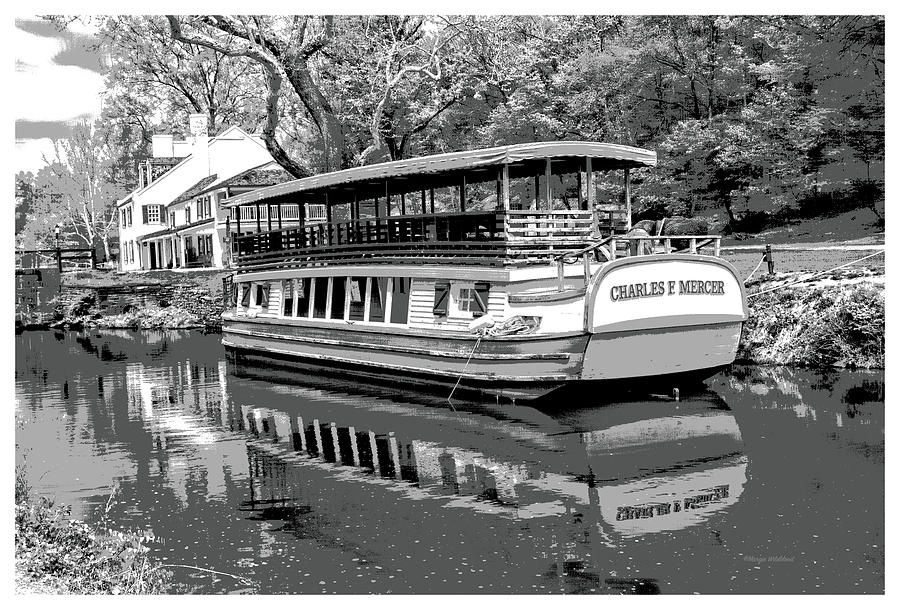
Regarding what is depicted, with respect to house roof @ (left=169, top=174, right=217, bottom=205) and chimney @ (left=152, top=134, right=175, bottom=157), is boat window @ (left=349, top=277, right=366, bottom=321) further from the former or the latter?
chimney @ (left=152, top=134, right=175, bottom=157)

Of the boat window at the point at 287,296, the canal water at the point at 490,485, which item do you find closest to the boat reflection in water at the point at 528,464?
the canal water at the point at 490,485

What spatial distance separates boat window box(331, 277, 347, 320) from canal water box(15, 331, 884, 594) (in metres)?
3.30

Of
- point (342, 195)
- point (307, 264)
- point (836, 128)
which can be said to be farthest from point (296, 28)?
point (836, 128)

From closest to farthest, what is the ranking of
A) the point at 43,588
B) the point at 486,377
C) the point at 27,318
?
the point at 43,588, the point at 486,377, the point at 27,318

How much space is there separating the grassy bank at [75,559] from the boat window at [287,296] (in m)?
16.3

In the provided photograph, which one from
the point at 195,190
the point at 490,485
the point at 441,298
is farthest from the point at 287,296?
the point at 195,190

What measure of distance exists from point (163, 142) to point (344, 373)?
151 ft

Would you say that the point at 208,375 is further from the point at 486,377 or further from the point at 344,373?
the point at 486,377

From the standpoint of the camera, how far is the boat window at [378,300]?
23297 millimetres

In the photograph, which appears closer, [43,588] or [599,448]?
[43,588]

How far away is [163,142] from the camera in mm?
65125

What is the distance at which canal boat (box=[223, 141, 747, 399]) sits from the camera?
17656mm

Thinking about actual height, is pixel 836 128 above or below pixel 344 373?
above

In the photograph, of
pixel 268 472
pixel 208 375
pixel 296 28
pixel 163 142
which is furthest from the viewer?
pixel 163 142
